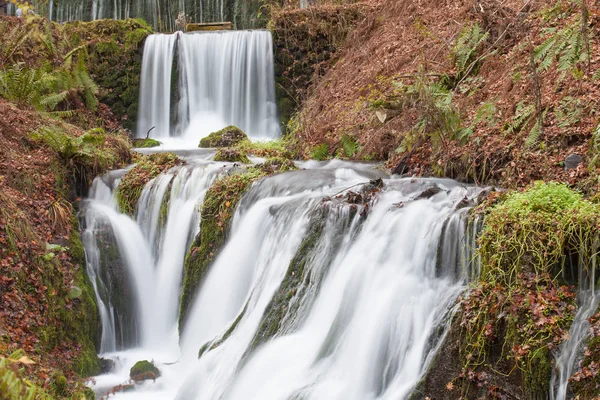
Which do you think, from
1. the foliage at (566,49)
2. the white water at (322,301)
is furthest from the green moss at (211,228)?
the foliage at (566,49)

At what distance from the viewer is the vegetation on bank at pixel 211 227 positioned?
9.10 m

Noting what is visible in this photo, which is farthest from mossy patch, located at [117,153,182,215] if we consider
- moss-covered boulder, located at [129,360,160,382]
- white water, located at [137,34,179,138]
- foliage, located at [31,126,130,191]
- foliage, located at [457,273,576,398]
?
foliage, located at [457,273,576,398]

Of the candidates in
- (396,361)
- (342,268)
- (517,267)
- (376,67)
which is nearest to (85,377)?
(342,268)

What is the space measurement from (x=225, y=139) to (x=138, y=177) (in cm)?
421

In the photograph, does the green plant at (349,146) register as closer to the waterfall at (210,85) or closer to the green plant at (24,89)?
the waterfall at (210,85)

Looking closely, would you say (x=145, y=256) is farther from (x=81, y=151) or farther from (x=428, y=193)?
(x=428, y=193)

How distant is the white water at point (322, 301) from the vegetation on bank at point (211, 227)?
0.17 m

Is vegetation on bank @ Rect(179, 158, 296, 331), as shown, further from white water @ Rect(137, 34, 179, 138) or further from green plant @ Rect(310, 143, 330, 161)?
white water @ Rect(137, 34, 179, 138)

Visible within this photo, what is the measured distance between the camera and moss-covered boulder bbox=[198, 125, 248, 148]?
49.9 ft

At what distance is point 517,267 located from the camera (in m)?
5.39

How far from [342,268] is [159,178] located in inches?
203

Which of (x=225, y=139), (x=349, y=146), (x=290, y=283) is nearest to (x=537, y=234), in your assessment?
(x=290, y=283)

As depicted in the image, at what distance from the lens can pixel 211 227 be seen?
939cm

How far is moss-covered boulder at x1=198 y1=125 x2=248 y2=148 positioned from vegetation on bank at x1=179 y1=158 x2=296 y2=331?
525cm
